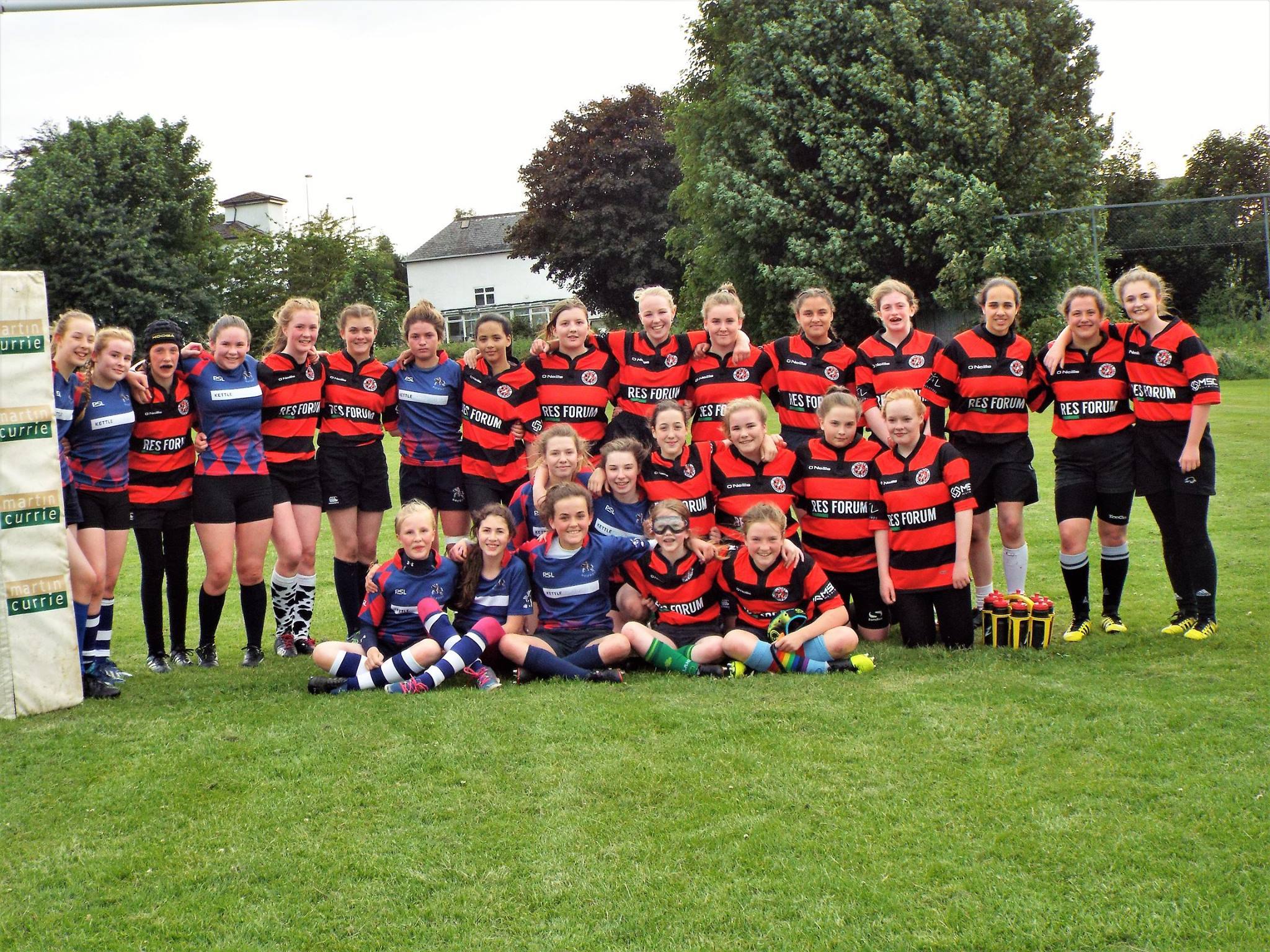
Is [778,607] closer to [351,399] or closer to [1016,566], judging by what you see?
[1016,566]

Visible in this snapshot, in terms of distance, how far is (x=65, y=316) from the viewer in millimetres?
6332

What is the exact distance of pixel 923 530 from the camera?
6609mm

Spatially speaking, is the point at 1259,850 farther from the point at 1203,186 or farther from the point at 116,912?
the point at 1203,186

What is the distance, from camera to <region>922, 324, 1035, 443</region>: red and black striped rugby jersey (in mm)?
6895

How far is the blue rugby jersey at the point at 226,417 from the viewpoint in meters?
6.85

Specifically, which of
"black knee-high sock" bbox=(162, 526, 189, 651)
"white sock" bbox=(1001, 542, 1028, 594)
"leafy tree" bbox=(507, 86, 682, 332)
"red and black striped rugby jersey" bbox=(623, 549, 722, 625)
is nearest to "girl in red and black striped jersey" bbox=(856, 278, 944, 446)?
"white sock" bbox=(1001, 542, 1028, 594)

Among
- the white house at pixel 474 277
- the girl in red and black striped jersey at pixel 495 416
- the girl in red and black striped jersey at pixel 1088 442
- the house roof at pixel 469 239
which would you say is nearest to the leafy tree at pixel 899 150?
the girl in red and black striped jersey at pixel 1088 442

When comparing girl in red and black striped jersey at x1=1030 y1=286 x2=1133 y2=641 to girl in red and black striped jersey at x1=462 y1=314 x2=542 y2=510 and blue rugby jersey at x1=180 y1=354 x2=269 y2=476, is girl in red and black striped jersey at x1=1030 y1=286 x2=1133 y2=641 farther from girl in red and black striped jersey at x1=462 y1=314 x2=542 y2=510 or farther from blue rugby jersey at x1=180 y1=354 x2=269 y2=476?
blue rugby jersey at x1=180 y1=354 x2=269 y2=476

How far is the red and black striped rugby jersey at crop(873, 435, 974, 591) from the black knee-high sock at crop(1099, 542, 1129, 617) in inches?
42.0

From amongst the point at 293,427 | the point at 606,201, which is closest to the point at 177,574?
the point at 293,427

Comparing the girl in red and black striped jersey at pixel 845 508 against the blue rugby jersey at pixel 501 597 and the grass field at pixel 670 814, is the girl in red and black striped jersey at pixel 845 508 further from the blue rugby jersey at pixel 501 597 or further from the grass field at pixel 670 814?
the blue rugby jersey at pixel 501 597

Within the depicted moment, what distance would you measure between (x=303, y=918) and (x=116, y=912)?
2.06 feet

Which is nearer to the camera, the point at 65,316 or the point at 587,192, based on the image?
the point at 65,316

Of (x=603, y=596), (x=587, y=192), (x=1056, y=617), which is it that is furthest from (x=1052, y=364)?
(x=587, y=192)
